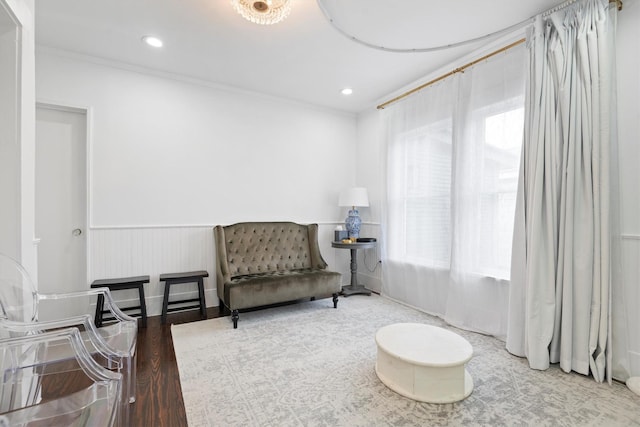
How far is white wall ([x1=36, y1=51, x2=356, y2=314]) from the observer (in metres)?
3.18

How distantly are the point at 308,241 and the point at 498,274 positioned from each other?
2.28m

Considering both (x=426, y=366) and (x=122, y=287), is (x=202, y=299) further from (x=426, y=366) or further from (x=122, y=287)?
(x=426, y=366)

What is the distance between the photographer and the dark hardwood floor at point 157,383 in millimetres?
1691

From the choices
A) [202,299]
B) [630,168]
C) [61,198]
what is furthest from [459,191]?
[61,198]

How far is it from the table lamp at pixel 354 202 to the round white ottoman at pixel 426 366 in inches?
91.5

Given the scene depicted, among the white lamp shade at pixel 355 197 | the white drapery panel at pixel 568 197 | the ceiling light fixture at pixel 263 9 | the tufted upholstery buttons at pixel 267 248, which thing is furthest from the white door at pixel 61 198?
the white drapery panel at pixel 568 197

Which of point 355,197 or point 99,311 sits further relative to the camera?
point 355,197

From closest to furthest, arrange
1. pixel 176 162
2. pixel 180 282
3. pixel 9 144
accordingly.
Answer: pixel 9 144
pixel 180 282
pixel 176 162

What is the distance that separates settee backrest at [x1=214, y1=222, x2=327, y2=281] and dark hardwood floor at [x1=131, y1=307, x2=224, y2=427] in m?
0.84

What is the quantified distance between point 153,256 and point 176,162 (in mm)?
1120

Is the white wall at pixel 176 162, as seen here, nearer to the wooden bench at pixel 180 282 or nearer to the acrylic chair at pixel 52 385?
the wooden bench at pixel 180 282

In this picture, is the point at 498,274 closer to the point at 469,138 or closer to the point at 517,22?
the point at 469,138

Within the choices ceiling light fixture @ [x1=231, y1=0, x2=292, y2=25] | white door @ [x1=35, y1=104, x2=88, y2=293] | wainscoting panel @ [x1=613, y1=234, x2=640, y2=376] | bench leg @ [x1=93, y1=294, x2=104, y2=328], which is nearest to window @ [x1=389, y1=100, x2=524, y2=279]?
wainscoting panel @ [x1=613, y1=234, x2=640, y2=376]

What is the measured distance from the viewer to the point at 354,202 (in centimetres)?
423
